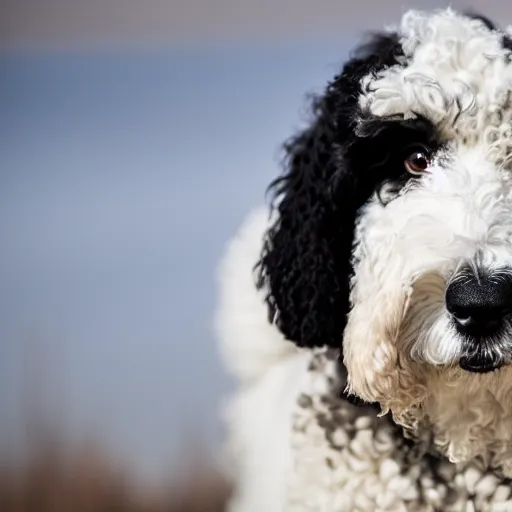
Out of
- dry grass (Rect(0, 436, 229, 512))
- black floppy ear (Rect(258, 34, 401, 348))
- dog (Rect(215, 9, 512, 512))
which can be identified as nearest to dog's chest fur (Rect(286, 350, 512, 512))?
dog (Rect(215, 9, 512, 512))

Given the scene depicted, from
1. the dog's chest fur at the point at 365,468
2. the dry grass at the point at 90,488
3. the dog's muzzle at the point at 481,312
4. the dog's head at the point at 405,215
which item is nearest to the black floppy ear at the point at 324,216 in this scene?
the dog's head at the point at 405,215

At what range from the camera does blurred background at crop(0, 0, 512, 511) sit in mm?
1619

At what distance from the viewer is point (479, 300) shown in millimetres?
1066

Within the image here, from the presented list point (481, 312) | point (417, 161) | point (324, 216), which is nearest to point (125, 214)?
point (324, 216)

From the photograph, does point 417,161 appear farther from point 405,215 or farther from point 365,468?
point 365,468

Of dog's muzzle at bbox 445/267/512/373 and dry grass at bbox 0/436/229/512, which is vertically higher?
dog's muzzle at bbox 445/267/512/373

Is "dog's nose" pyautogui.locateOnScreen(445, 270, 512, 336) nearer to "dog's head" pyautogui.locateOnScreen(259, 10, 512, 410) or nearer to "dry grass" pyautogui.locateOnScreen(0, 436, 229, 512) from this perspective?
"dog's head" pyautogui.locateOnScreen(259, 10, 512, 410)

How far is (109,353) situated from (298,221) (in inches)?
20.0

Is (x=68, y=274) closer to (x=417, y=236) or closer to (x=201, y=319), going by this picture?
(x=201, y=319)

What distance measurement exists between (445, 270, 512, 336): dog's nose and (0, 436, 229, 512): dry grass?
749 millimetres

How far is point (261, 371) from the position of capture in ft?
5.45

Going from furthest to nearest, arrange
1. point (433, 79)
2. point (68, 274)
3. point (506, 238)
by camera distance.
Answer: point (68, 274), point (433, 79), point (506, 238)

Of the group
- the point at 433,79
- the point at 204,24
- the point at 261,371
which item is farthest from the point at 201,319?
the point at 433,79

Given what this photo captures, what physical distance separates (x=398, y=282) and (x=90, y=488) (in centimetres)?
86
